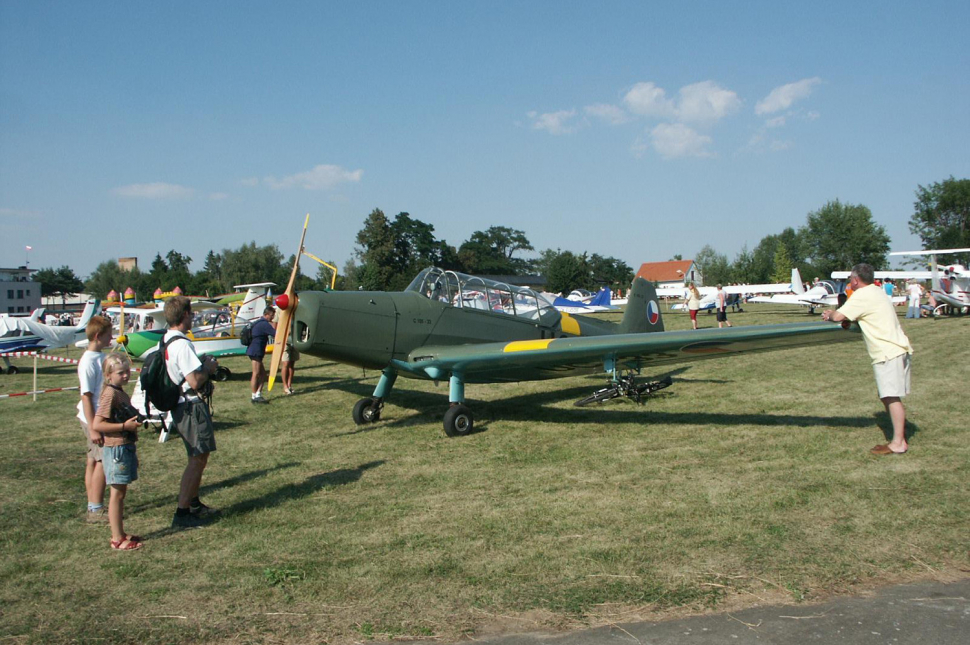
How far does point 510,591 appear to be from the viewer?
12.0 ft

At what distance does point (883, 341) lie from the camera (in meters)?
6.01

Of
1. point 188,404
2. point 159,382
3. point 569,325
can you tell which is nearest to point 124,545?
point 188,404

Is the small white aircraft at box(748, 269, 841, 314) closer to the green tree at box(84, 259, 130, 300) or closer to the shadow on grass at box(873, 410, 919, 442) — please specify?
the shadow on grass at box(873, 410, 919, 442)

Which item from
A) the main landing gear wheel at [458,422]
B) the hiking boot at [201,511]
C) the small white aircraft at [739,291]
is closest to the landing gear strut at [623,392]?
the main landing gear wheel at [458,422]

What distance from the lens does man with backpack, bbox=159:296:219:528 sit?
4.58 metres

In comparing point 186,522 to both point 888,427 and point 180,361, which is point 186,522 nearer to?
point 180,361

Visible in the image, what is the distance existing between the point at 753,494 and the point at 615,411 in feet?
13.4

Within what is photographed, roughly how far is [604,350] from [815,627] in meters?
4.67

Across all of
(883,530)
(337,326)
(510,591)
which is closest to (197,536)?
(510,591)

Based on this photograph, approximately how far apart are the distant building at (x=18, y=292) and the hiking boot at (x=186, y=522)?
94640 millimetres

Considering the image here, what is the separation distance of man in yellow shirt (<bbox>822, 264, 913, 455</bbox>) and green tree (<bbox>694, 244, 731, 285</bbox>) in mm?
100711

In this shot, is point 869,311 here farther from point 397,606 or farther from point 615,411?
point 397,606

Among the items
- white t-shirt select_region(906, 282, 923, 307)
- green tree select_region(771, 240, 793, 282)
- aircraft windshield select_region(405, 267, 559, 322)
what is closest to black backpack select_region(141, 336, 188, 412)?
aircraft windshield select_region(405, 267, 559, 322)

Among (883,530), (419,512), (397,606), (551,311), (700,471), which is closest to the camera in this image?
(397,606)
